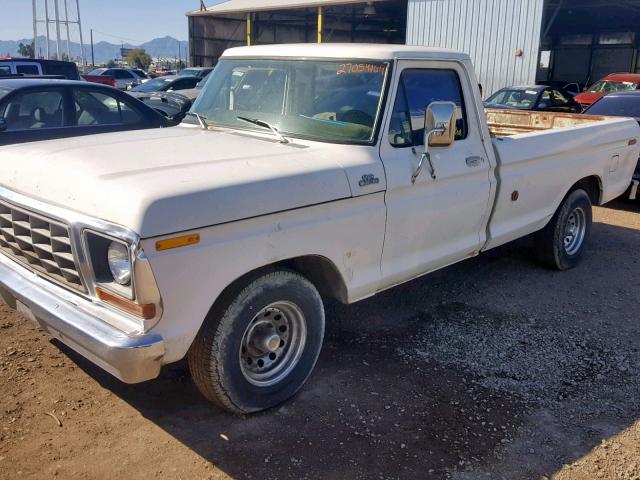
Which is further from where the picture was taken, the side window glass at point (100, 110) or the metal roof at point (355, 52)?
the side window glass at point (100, 110)

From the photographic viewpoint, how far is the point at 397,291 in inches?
214

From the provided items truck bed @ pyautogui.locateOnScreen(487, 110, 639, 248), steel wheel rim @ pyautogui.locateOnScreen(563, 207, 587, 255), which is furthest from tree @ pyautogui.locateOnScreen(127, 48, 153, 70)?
steel wheel rim @ pyautogui.locateOnScreen(563, 207, 587, 255)

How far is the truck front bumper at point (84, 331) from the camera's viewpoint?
110 inches

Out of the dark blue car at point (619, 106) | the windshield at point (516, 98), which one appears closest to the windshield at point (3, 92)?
the dark blue car at point (619, 106)

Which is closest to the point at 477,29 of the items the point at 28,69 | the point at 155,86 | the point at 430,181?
the point at 155,86

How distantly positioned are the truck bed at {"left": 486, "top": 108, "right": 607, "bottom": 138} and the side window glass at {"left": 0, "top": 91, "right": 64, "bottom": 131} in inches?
195

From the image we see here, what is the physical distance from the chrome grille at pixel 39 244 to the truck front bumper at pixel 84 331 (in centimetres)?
8

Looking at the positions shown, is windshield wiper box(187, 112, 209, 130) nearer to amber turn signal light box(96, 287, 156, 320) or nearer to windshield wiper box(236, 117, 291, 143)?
windshield wiper box(236, 117, 291, 143)

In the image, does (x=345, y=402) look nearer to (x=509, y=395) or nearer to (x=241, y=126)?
(x=509, y=395)

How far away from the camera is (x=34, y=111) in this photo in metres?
7.20

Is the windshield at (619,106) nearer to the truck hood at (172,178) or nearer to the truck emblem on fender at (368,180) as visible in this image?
the truck emblem on fender at (368,180)

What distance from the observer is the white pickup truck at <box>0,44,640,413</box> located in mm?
2877

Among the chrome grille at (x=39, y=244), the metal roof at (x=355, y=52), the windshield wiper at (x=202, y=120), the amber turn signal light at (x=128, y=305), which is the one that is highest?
the metal roof at (x=355, y=52)

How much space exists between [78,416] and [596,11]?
1185 inches
